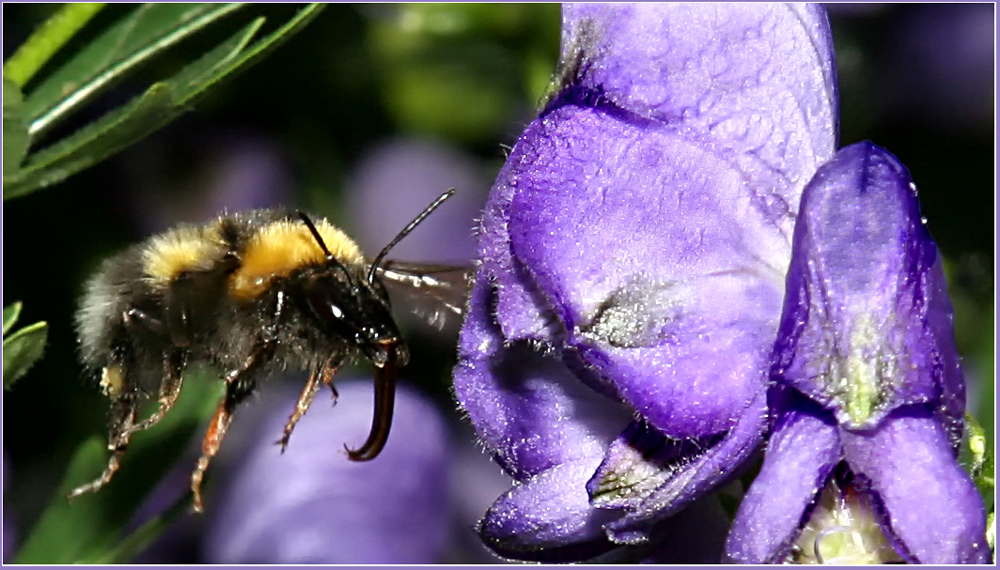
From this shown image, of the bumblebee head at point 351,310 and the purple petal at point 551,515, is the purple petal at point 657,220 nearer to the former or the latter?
the purple petal at point 551,515

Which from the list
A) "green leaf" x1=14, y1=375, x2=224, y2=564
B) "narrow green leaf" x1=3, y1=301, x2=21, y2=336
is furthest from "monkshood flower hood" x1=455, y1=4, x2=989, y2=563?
"green leaf" x1=14, y1=375, x2=224, y2=564

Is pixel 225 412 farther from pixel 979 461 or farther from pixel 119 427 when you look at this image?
pixel 979 461

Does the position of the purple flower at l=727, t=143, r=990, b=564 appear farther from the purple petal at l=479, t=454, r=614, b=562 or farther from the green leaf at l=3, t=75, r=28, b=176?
the green leaf at l=3, t=75, r=28, b=176

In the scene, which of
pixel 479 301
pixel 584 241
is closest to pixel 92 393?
pixel 479 301

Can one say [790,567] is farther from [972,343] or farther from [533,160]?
[972,343]

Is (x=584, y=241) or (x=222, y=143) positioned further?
(x=222, y=143)

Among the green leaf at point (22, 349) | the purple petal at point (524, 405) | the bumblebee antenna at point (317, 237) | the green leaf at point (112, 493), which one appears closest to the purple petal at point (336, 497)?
the green leaf at point (112, 493)

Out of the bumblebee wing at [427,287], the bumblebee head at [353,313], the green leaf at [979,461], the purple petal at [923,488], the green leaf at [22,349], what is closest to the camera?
the purple petal at [923,488]
